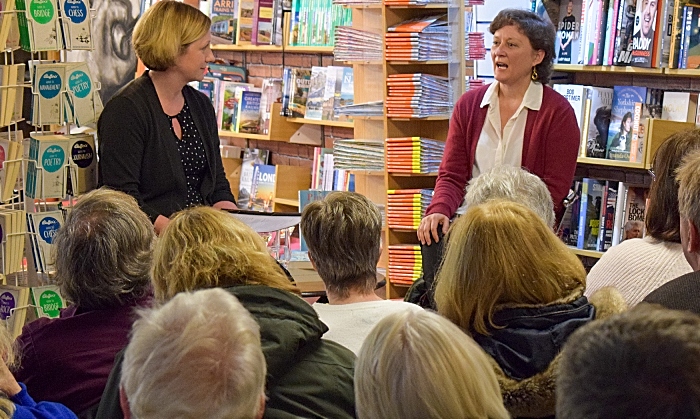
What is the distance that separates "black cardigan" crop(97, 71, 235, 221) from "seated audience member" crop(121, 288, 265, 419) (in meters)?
1.98

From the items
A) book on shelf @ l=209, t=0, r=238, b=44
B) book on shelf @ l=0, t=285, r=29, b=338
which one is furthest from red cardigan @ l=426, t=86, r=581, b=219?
book on shelf @ l=209, t=0, r=238, b=44

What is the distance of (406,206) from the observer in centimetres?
480

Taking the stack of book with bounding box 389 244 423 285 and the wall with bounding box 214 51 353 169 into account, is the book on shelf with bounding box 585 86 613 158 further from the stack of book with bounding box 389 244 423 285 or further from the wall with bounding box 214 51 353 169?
the wall with bounding box 214 51 353 169

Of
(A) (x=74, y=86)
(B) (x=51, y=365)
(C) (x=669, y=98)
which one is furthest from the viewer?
(C) (x=669, y=98)

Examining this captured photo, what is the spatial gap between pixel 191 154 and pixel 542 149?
1.34m

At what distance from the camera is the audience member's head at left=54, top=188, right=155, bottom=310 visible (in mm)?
2307

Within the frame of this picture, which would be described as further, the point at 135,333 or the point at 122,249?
the point at 122,249

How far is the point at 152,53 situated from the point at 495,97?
4.43ft

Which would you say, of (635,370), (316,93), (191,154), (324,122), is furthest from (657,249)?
(316,93)

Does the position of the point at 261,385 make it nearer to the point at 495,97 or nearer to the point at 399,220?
the point at 495,97

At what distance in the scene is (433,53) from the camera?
15.5ft

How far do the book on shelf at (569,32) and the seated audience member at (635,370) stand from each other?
3657 millimetres

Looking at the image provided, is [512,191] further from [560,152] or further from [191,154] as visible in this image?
[191,154]

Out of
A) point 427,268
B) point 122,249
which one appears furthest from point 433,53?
point 122,249
